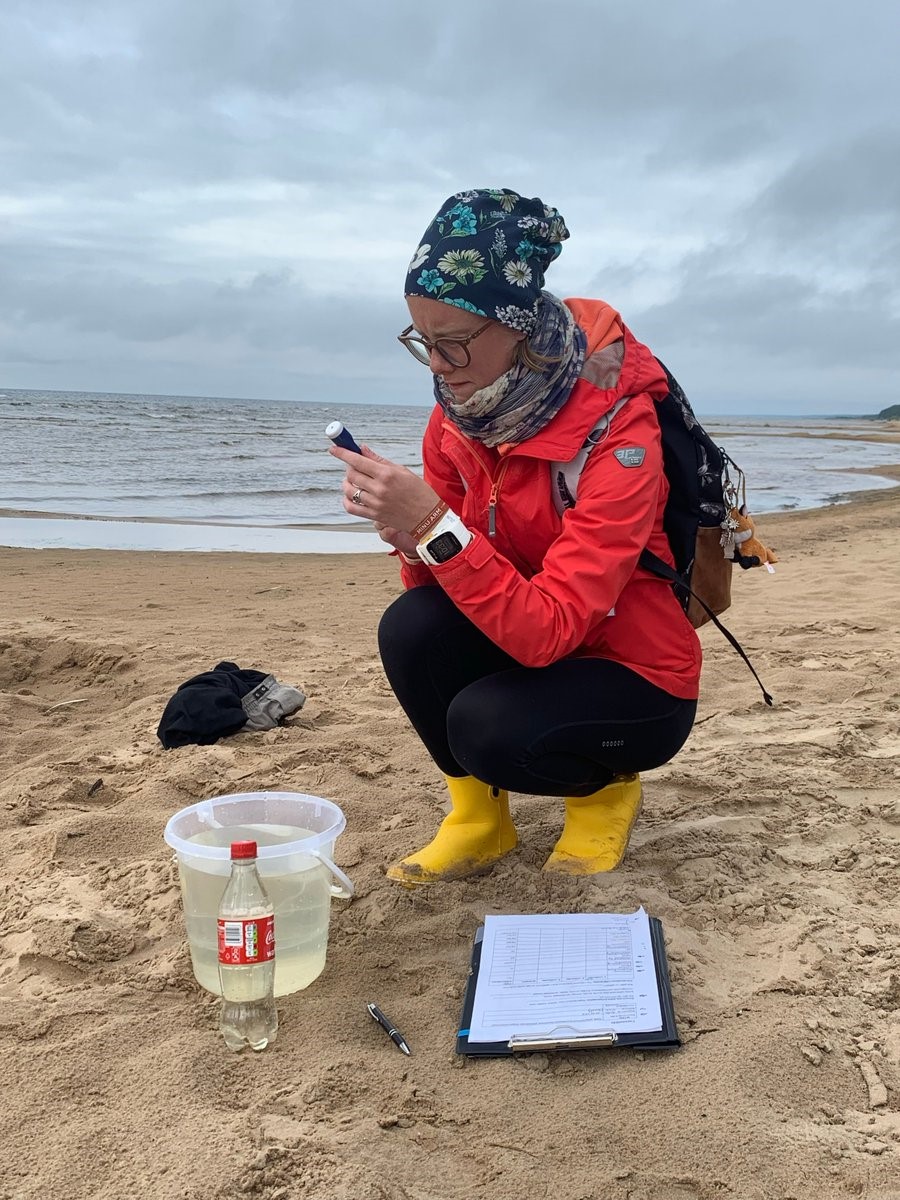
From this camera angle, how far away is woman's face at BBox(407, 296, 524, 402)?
2289 mm

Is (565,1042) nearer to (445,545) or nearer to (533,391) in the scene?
(445,545)

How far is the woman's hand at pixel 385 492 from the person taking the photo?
2225 millimetres

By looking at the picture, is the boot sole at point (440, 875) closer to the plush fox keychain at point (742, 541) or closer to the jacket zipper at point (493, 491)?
the jacket zipper at point (493, 491)

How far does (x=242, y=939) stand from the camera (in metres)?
1.86

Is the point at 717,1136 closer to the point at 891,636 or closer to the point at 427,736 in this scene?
the point at 427,736

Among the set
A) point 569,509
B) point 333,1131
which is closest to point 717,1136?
point 333,1131

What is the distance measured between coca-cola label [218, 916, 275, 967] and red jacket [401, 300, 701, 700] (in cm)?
82

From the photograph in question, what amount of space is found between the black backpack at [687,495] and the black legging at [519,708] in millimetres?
278

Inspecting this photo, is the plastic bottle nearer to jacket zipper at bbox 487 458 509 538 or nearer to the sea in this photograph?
jacket zipper at bbox 487 458 509 538

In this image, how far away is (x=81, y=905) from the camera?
8.09 feet

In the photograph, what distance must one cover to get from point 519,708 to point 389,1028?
79 cm

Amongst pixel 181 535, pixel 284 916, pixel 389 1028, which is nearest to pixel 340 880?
pixel 284 916

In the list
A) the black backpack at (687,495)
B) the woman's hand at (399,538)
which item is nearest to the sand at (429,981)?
the black backpack at (687,495)

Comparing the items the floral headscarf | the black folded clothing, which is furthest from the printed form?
the black folded clothing
